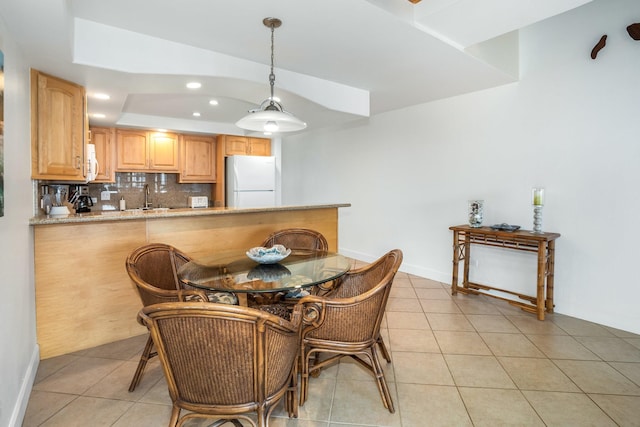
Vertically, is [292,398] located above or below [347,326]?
below

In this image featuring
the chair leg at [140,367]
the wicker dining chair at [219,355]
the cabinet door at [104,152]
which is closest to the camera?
the wicker dining chair at [219,355]

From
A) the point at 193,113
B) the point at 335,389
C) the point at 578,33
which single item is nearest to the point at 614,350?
the point at 335,389

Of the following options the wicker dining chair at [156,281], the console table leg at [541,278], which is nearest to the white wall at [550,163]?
the console table leg at [541,278]

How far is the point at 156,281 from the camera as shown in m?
2.31

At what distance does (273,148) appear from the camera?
628 cm

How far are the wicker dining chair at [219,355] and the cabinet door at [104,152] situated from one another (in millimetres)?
4506

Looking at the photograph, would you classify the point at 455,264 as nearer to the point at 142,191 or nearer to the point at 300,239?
the point at 300,239

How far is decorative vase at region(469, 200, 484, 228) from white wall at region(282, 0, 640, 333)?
0.74 feet

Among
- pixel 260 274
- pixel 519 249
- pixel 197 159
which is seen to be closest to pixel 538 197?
pixel 519 249

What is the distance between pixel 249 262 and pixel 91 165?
2265mm

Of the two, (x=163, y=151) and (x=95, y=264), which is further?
(x=163, y=151)

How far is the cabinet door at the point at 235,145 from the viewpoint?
573 cm

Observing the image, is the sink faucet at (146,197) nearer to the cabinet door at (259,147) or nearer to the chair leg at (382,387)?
the cabinet door at (259,147)

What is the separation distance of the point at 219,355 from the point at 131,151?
4860mm
